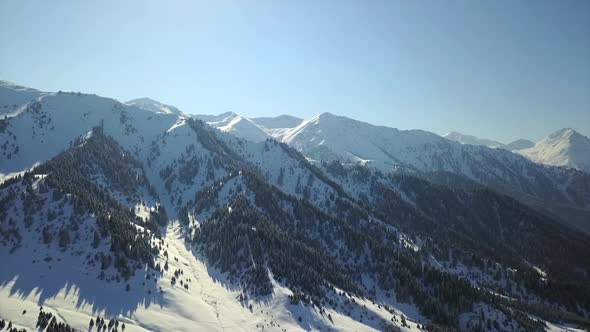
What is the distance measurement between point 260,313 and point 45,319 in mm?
68254

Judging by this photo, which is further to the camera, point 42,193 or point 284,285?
point 42,193

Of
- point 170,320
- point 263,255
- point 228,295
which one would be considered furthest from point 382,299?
point 170,320

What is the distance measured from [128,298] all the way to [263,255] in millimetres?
59649

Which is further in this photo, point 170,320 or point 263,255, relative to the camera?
point 263,255

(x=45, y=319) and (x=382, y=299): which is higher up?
(x=382, y=299)

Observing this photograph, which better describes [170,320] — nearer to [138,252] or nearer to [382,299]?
[138,252]

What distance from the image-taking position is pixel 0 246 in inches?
6393

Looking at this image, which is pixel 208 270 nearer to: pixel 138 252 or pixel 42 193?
pixel 138 252

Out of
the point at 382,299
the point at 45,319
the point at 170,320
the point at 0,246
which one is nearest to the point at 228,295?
the point at 170,320

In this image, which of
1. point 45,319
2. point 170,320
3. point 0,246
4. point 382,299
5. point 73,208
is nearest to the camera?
point 45,319

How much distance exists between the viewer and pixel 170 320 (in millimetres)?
133000

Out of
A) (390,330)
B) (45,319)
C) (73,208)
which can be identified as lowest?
(45,319)

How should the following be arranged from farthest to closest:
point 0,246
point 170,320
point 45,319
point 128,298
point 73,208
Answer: point 73,208 < point 0,246 < point 128,298 < point 170,320 < point 45,319

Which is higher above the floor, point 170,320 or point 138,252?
point 138,252
